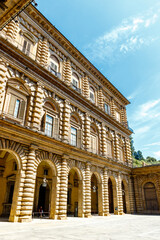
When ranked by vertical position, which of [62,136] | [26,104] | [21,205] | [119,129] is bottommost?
[21,205]

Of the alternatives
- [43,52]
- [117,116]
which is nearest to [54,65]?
[43,52]

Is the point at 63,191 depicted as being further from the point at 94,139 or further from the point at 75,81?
the point at 75,81

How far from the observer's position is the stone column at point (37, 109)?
16.4m

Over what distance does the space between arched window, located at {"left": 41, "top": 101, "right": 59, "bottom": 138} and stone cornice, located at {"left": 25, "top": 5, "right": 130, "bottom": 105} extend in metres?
9.27

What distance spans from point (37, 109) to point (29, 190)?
698cm

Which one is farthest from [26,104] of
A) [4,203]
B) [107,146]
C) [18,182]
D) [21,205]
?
[107,146]

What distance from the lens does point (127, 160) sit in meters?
32.0

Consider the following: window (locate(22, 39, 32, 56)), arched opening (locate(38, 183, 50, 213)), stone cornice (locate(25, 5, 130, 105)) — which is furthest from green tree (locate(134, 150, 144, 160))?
window (locate(22, 39, 32, 56))

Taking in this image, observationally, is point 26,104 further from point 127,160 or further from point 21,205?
point 127,160

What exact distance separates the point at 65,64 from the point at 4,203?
671 inches

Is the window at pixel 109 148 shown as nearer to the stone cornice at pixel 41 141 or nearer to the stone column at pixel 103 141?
the stone column at pixel 103 141

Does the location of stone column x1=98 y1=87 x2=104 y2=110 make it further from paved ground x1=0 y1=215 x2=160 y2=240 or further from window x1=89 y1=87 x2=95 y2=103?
paved ground x1=0 y1=215 x2=160 y2=240

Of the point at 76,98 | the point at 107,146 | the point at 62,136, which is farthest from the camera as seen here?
the point at 107,146

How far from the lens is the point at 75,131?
2202 cm
